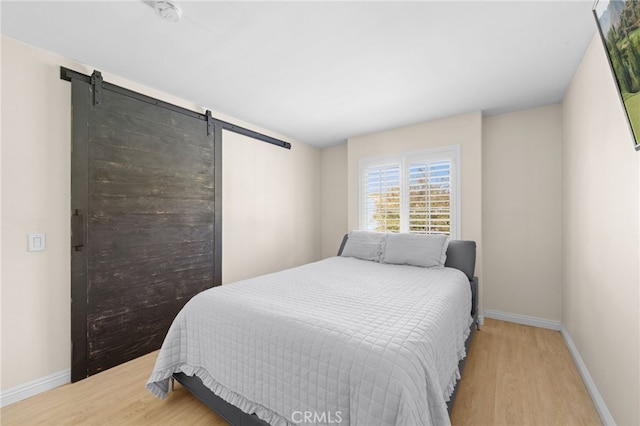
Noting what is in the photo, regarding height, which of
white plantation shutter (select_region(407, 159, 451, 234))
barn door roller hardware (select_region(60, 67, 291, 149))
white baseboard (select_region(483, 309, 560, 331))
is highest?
barn door roller hardware (select_region(60, 67, 291, 149))

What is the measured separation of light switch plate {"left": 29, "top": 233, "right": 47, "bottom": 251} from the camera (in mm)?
1885

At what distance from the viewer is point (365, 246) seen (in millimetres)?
3230

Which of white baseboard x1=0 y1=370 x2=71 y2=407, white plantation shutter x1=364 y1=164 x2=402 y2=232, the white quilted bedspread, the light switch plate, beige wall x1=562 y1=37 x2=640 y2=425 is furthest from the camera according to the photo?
white plantation shutter x1=364 y1=164 x2=402 y2=232

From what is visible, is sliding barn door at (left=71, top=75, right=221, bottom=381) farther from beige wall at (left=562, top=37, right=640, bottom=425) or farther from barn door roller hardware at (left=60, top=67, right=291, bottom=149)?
beige wall at (left=562, top=37, right=640, bottom=425)

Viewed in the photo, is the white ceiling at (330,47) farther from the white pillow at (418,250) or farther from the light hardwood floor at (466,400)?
the light hardwood floor at (466,400)

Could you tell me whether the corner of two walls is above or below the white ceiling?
below

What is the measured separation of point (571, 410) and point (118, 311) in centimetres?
335

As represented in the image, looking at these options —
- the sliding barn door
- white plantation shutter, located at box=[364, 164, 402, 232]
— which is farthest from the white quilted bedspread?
white plantation shutter, located at box=[364, 164, 402, 232]

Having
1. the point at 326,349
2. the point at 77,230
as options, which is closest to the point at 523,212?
the point at 326,349

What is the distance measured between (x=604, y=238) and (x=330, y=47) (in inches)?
86.6

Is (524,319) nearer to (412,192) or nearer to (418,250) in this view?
(418,250)

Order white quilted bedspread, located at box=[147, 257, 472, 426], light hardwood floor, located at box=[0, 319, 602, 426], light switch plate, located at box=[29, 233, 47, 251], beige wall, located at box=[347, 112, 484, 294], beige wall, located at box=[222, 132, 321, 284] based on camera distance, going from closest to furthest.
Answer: white quilted bedspread, located at box=[147, 257, 472, 426] < light hardwood floor, located at box=[0, 319, 602, 426] < light switch plate, located at box=[29, 233, 47, 251] < beige wall, located at box=[347, 112, 484, 294] < beige wall, located at box=[222, 132, 321, 284]

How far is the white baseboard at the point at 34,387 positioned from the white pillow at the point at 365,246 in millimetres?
2699

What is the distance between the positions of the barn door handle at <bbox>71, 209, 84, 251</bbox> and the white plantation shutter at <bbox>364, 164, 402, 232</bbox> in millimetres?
3130
